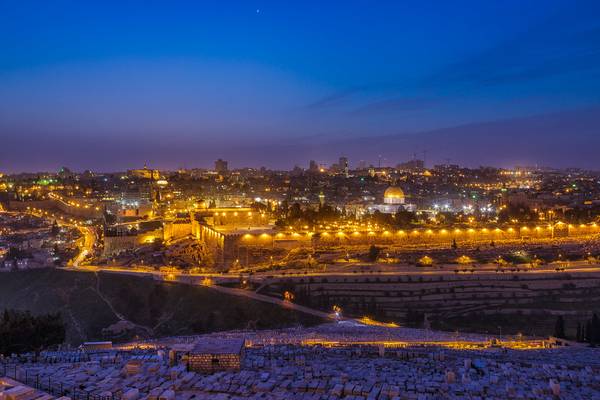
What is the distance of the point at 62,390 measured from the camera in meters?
6.69

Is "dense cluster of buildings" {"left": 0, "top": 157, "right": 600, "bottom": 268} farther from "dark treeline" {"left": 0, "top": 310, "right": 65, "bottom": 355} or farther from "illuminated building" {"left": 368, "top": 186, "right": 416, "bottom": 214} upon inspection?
"dark treeline" {"left": 0, "top": 310, "right": 65, "bottom": 355}

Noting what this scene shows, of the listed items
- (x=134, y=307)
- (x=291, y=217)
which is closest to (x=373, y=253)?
(x=291, y=217)

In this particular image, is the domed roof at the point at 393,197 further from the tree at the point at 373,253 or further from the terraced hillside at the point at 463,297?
the terraced hillside at the point at 463,297

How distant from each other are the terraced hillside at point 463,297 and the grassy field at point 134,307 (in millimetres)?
1792

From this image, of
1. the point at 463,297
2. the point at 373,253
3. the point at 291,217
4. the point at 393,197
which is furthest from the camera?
the point at 393,197

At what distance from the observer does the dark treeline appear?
1241 cm

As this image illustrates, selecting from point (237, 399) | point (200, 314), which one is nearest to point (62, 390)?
point (237, 399)

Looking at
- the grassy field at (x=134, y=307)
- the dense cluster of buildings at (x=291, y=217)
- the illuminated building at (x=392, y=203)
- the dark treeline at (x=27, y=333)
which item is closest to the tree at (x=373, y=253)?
the dense cluster of buildings at (x=291, y=217)

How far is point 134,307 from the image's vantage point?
1970cm

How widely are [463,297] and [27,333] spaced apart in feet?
47.9

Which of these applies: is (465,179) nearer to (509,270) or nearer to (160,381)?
(509,270)

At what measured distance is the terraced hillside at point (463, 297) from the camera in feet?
63.7

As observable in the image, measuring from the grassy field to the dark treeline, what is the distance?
4.14 m

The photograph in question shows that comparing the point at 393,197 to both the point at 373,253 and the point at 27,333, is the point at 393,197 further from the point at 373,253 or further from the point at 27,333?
the point at 27,333
